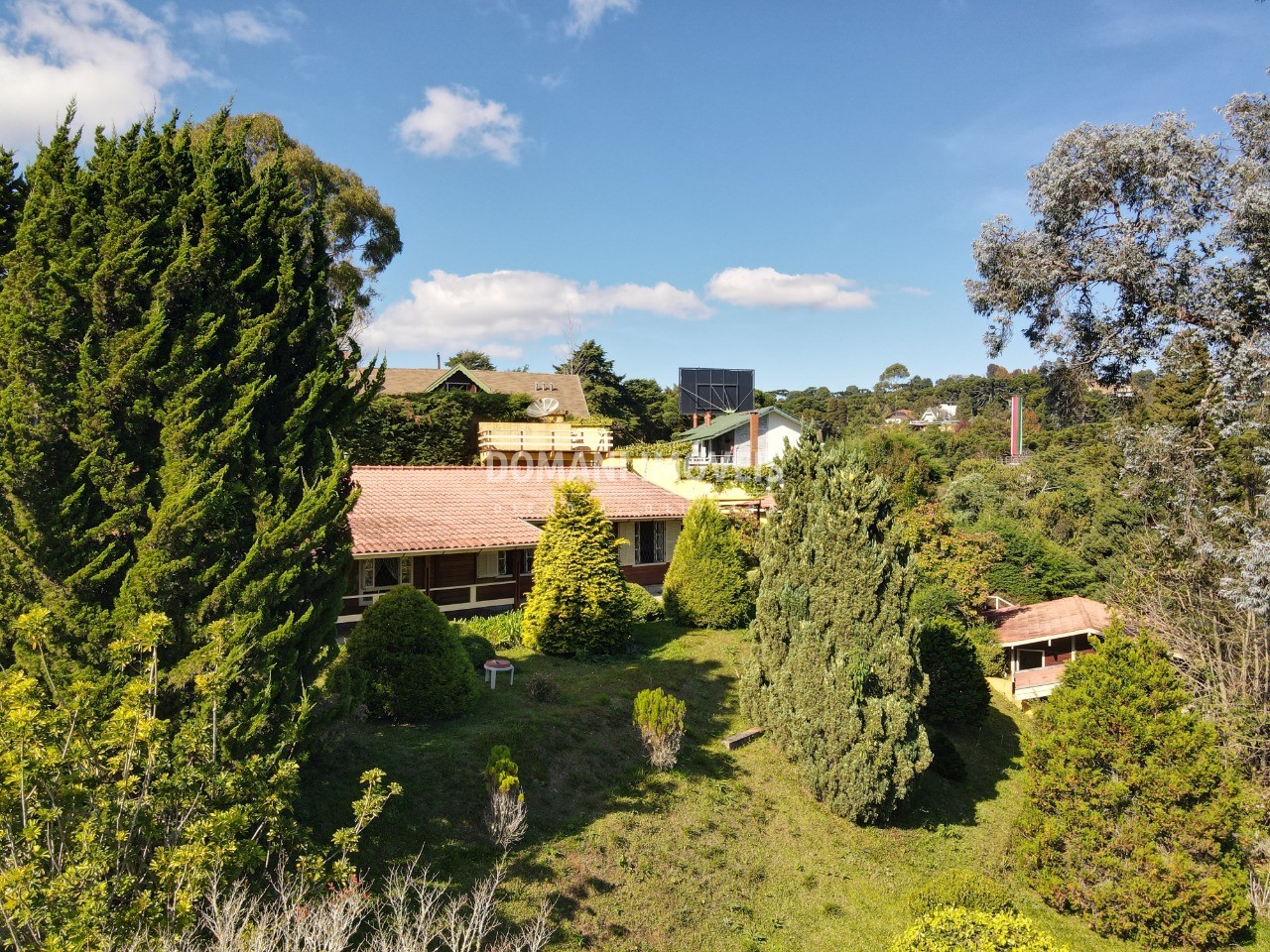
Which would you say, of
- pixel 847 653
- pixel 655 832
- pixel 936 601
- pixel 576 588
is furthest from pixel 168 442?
pixel 936 601

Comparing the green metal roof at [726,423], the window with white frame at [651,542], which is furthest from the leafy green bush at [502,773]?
the green metal roof at [726,423]

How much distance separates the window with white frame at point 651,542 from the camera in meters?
27.2

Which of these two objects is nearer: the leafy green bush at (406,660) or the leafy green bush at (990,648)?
the leafy green bush at (406,660)

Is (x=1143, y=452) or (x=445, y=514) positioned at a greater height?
(x=1143, y=452)

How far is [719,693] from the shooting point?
639 inches

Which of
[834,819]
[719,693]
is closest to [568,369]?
[719,693]

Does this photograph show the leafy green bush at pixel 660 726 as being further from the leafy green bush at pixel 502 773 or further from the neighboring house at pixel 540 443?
the neighboring house at pixel 540 443

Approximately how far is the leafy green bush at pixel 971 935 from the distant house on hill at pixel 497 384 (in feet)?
110

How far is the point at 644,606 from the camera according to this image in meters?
21.5

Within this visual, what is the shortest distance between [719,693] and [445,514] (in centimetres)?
1039

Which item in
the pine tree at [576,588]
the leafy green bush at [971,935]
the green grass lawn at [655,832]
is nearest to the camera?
the leafy green bush at [971,935]

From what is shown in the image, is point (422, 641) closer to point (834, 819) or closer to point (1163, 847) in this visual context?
point (834, 819)

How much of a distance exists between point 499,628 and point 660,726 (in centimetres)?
762

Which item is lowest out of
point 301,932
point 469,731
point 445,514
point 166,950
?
point 469,731
